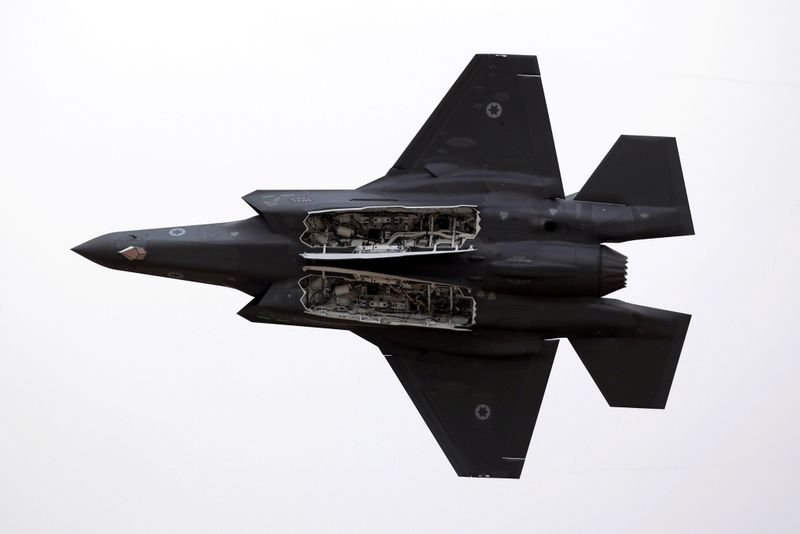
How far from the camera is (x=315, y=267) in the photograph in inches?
860

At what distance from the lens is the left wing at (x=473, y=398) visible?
2233 centimetres

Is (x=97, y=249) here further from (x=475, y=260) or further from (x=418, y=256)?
(x=475, y=260)

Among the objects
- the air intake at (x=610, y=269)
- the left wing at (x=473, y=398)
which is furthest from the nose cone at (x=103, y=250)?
the air intake at (x=610, y=269)

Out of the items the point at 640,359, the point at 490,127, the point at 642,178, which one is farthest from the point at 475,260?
the point at 640,359

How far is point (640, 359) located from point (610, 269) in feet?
5.06

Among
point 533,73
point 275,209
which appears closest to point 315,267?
point 275,209

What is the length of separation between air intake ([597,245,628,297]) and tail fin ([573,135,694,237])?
2.59 feet

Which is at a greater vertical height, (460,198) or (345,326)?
(460,198)

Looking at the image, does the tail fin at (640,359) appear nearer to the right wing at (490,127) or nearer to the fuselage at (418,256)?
the fuselage at (418,256)

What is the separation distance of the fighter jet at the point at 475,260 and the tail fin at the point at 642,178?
0.07 feet

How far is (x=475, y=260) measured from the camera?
2138 cm

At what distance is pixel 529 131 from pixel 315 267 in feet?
11.9

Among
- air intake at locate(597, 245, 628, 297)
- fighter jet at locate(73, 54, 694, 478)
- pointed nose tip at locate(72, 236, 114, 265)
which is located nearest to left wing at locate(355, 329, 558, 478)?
fighter jet at locate(73, 54, 694, 478)

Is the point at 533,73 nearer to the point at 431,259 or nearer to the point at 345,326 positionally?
the point at 431,259
